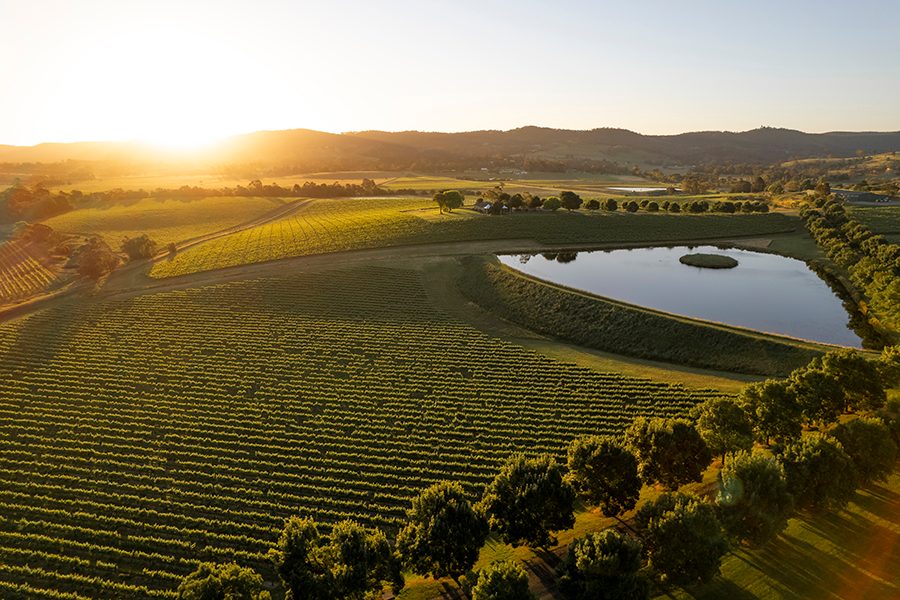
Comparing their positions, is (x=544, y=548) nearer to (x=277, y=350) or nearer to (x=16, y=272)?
(x=277, y=350)

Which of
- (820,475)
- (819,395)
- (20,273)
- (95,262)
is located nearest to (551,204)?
(819,395)

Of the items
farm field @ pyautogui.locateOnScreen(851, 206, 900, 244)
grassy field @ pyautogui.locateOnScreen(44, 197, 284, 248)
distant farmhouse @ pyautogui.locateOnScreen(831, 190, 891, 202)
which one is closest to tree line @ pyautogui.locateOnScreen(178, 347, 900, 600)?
farm field @ pyautogui.locateOnScreen(851, 206, 900, 244)

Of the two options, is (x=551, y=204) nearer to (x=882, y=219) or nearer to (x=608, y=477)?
(x=882, y=219)

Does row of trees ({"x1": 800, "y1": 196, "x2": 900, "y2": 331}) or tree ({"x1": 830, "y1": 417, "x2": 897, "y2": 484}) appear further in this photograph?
row of trees ({"x1": 800, "y1": 196, "x2": 900, "y2": 331})

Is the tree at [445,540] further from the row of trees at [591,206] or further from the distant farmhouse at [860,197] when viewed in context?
the distant farmhouse at [860,197]

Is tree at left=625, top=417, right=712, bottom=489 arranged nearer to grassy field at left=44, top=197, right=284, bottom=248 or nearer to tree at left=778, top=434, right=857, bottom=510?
tree at left=778, top=434, right=857, bottom=510

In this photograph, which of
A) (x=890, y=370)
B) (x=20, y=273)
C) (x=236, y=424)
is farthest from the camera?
(x=20, y=273)
